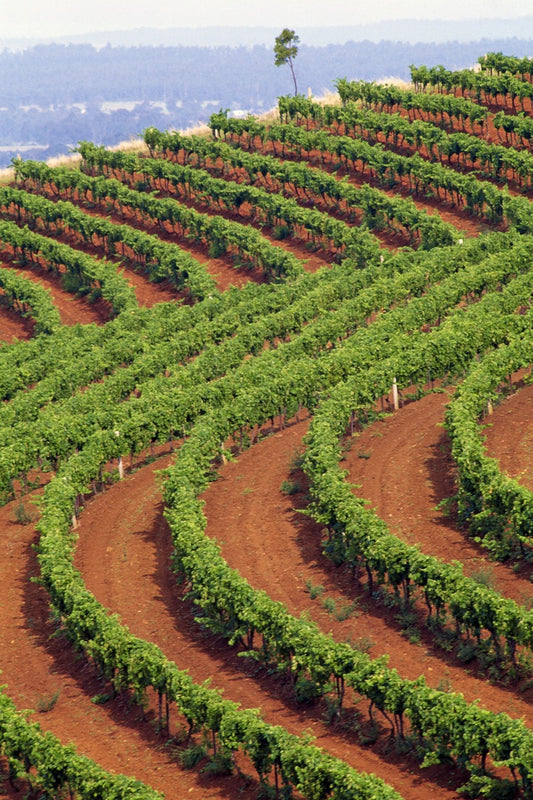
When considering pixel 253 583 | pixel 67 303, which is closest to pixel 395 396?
pixel 253 583

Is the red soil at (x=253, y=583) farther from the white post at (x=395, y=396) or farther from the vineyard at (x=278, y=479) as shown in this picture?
the white post at (x=395, y=396)

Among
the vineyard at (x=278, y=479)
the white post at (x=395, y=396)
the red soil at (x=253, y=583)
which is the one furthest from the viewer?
the white post at (x=395, y=396)

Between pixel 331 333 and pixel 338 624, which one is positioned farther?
pixel 331 333

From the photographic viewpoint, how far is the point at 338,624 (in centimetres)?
3105

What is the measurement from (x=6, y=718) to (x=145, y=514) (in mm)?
13949

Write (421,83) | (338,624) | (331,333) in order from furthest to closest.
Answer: (421,83), (331,333), (338,624)

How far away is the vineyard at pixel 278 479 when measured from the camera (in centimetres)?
2617

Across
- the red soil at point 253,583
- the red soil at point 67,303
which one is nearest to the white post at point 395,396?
the red soil at point 253,583

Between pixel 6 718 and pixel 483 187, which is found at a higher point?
pixel 483 187

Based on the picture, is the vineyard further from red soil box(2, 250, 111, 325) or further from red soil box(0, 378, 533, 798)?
red soil box(2, 250, 111, 325)

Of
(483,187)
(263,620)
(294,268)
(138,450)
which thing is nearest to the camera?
(263,620)

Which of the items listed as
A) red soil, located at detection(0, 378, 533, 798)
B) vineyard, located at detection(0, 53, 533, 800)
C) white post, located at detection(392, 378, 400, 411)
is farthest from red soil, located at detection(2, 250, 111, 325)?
white post, located at detection(392, 378, 400, 411)

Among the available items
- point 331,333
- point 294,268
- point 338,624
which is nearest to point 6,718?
point 338,624

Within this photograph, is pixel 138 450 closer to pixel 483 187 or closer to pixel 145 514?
pixel 145 514
